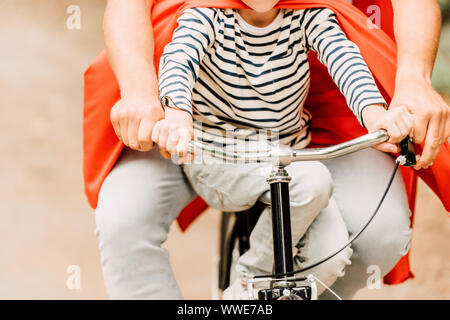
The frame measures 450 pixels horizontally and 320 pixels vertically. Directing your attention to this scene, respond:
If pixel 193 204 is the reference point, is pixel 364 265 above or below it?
below

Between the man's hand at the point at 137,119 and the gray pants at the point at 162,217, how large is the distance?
0.17 m

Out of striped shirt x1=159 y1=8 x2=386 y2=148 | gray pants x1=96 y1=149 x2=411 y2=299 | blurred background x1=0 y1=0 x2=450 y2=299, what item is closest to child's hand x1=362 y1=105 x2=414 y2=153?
striped shirt x1=159 y1=8 x2=386 y2=148

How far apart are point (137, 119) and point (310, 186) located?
0.31m

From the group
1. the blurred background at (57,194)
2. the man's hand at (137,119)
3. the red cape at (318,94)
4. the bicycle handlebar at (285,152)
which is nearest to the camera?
the bicycle handlebar at (285,152)

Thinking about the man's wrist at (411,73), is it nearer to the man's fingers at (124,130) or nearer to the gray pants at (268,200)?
the gray pants at (268,200)

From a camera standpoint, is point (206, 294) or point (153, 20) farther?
point (206, 294)

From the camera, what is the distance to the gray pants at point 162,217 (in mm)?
1067

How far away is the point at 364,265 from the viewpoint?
3.76ft

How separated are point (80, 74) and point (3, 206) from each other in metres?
1.36

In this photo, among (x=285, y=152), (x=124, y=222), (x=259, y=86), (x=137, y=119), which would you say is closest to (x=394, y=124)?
(x=285, y=152)

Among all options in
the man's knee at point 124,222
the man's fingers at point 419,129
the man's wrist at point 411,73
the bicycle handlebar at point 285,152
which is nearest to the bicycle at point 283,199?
the bicycle handlebar at point 285,152
